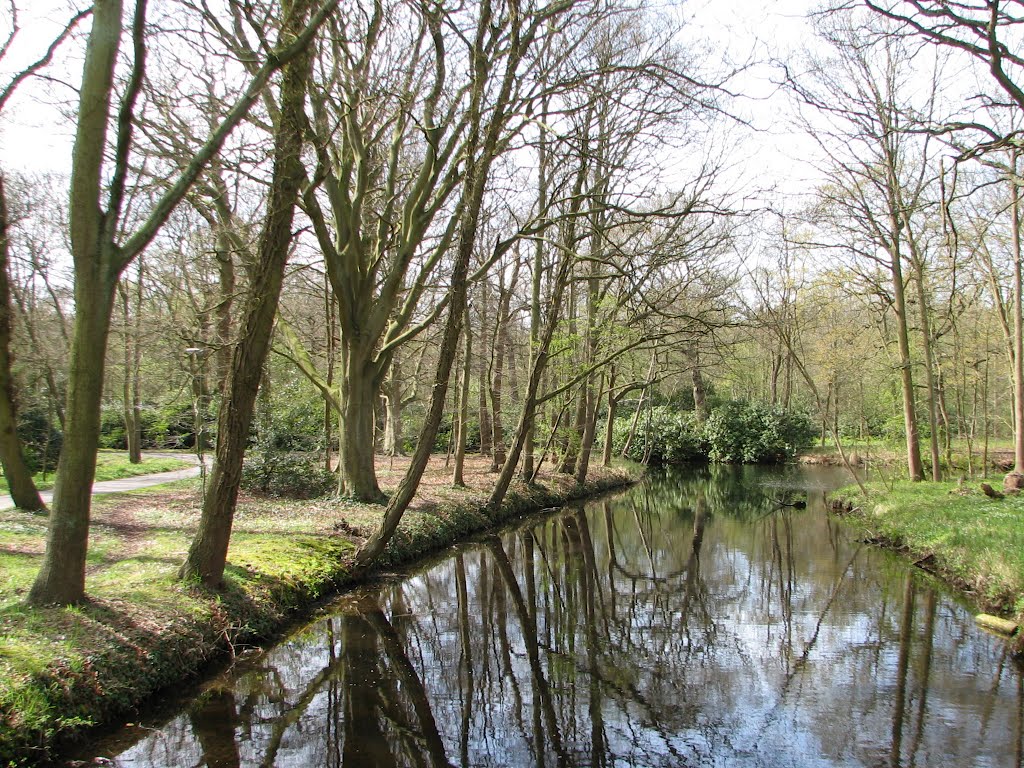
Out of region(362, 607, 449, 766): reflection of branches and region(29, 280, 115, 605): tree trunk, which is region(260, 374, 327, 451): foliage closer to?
region(362, 607, 449, 766): reflection of branches

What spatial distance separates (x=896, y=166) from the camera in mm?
16469

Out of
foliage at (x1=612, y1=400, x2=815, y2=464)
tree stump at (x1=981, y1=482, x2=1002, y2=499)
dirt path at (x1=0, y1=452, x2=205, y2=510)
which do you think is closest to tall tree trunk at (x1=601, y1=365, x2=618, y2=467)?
foliage at (x1=612, y1=400, x2=815, y2=464)

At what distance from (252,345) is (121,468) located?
14459 mm

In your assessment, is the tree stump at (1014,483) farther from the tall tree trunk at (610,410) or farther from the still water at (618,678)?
the tall tree trunk at (610,410)

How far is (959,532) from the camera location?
11.1 meters

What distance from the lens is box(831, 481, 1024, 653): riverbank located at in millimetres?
9031

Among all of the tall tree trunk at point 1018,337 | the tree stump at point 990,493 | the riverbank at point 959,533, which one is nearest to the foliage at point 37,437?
the riverbank at point 959,533

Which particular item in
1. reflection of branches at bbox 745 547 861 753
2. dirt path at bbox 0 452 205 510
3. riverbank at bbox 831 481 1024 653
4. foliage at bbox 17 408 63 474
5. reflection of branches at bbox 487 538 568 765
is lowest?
reflection of branches at bbox 745 547 861 753

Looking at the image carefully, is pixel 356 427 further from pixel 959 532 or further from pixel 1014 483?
pixel 1014 483

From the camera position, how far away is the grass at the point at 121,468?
16.5 metres

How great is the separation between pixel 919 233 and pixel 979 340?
7.32 m

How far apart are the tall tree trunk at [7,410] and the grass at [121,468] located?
4.87 m

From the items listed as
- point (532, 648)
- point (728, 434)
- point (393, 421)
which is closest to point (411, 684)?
point (532, 648)

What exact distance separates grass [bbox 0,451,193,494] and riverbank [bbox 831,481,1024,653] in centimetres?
1681
